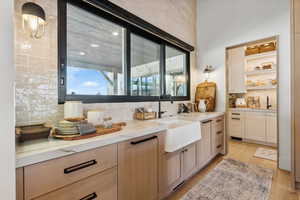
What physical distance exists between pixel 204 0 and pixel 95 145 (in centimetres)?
385

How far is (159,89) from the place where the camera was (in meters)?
2.48

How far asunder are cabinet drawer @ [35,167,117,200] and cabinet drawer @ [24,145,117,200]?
1.3 inches

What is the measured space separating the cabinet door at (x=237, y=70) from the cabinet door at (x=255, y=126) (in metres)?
0.70

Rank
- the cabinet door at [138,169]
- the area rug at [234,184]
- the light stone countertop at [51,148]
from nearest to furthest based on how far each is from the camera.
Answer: the light stone countertop at [51,148] < the cabinet door at [138,169] < the area rug at [234,184]

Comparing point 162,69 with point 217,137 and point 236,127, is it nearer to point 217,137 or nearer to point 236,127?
point 217,137

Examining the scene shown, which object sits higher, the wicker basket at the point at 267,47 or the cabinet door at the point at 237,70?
the wicker basket at the point at 267,47

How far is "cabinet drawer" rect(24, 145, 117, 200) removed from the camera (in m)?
0.71

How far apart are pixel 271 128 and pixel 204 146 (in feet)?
7.43

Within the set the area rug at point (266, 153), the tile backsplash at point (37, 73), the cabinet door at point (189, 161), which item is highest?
the tile backsplash at point (37, 73)

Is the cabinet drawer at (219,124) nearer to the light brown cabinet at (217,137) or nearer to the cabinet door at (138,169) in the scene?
the light brown cabinet at (217,137)

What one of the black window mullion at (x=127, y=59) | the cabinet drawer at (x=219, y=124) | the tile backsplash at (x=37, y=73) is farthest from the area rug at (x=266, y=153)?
the tile backsplash at (x=37, y=73)

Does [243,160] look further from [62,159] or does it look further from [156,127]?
[62,159]

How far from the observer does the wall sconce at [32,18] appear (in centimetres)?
102

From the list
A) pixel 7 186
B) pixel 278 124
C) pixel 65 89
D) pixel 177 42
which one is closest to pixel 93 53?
pixel 65 89
